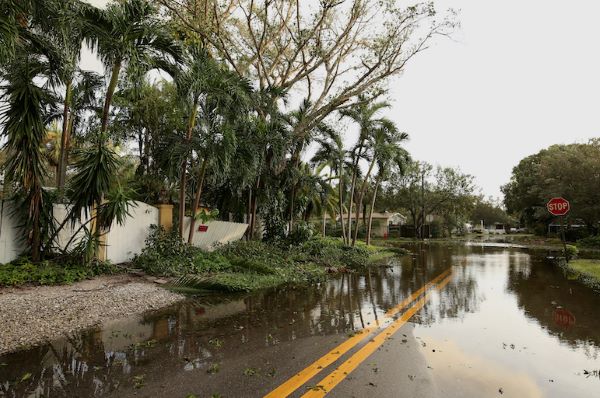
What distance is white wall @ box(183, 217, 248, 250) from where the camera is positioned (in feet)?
45.7

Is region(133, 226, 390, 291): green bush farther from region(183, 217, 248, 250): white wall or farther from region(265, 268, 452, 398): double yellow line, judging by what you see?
region(265, 268, 452, 398): double yellow line

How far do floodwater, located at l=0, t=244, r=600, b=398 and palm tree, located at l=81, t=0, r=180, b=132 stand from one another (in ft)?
18.8

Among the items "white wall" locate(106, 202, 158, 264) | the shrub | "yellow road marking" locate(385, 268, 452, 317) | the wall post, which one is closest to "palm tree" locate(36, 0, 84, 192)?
"white wall" locate(106, 202, 158, 264)

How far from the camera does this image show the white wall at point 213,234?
13.9 m

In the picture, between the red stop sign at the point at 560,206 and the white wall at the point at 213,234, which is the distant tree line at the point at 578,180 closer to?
the red stop sign at the point at 560,206

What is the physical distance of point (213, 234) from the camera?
14477 millimetres

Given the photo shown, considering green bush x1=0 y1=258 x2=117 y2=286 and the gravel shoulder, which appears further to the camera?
green bush x1=0 y1=258 x2=117 y2=286

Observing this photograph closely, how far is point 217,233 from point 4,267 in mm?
7192

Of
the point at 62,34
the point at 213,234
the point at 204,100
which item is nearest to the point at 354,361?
the point at 62,34

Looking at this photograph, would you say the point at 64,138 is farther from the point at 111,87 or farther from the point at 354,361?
the point at 354,361

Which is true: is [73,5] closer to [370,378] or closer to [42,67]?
[42,67]

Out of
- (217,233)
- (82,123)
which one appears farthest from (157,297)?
(82,123)

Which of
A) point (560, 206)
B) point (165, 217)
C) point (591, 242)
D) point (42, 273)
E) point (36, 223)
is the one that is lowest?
point (591, 242)

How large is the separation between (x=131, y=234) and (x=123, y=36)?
5401 mm
